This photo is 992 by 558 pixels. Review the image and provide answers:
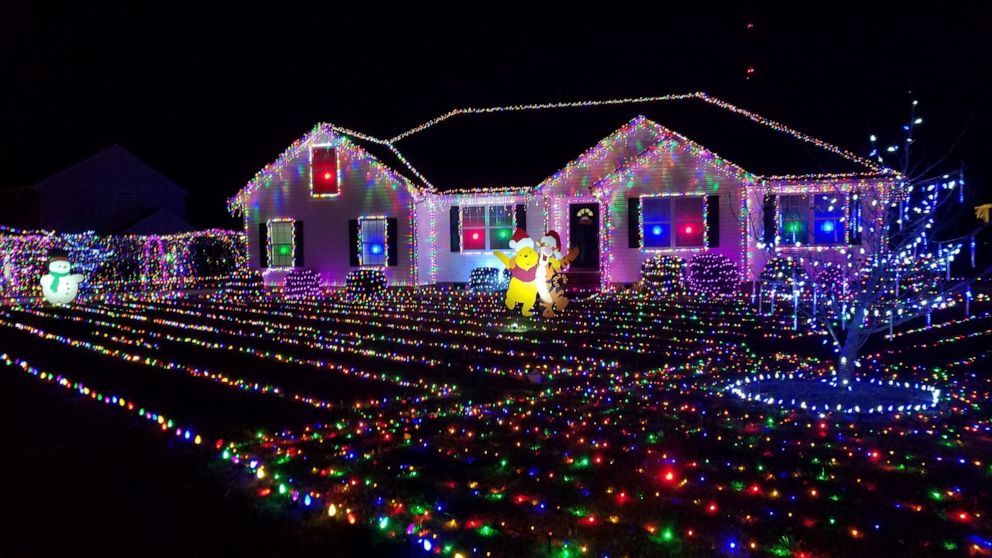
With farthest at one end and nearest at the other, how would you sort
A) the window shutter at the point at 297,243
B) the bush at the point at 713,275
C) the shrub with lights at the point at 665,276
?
1. the window shutter at the point at 297,243
2. the shrub with lights at the point at 665,276
3. the bush at the point at 713,275

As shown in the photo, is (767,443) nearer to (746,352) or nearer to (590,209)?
(746,352)

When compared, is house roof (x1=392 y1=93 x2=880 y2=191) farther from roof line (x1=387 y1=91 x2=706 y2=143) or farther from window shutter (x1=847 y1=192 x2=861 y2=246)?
window shutter (x1=847 y1=192 x2=861 y2=246)

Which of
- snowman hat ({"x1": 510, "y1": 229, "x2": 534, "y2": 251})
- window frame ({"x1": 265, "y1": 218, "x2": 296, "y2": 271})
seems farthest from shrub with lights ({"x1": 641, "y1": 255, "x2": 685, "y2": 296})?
window frame ({"x1": 265, "y1": 218, "x2": 296, "y2": 271})

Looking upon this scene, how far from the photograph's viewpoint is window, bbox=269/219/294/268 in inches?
896

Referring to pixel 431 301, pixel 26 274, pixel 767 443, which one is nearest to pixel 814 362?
pixel 767 443

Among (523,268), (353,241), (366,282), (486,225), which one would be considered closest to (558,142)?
(486,225)

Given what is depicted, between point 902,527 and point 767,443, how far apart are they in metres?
1.50

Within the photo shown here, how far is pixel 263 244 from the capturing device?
22875mm

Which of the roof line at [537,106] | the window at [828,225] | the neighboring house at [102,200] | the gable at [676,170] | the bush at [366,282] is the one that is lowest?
the bush at [366,282]

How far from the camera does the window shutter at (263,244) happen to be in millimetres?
22797

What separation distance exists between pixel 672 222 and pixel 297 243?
1036 centimetres

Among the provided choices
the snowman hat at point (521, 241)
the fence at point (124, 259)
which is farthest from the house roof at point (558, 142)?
the snowman hat at point (521, 241)

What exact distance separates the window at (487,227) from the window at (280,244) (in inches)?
201

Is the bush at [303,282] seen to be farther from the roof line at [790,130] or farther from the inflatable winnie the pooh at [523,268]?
the roof line at [790,130]
